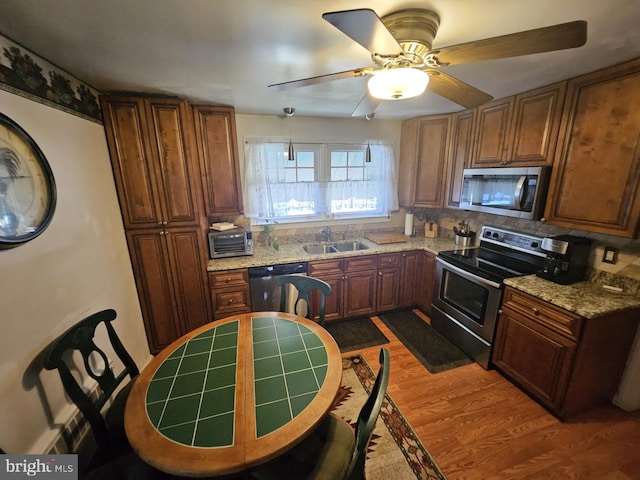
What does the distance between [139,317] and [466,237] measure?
3.45 meters

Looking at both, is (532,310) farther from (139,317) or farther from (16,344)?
(139,317)

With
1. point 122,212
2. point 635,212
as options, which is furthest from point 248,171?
point 635,212

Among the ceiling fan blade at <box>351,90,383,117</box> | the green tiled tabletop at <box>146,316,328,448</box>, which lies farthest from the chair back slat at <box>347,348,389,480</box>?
the ceiling fan blade at <box>351,90,383,117</box>

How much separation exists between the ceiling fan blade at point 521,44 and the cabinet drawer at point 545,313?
1.57 meters

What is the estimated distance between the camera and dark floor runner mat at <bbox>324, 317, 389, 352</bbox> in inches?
107

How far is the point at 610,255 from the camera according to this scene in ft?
6.25

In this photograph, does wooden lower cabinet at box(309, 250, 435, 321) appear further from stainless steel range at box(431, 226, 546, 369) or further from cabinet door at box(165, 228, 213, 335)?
cabinet door at box(165, 228, 213, 335)

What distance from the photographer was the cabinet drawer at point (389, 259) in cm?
300

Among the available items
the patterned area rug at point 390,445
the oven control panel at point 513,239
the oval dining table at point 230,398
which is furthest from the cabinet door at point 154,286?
the oven control panel at point 513,239

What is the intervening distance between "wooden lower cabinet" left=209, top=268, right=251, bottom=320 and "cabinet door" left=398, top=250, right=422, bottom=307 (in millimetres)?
1784

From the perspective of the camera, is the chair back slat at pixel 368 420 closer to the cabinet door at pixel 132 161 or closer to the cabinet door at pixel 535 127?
the cabinet door at pixel 535 127

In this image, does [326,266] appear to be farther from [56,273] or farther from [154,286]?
[56,273]

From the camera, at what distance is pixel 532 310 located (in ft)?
6.23

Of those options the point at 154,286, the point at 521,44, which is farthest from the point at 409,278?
the point at 154,286
